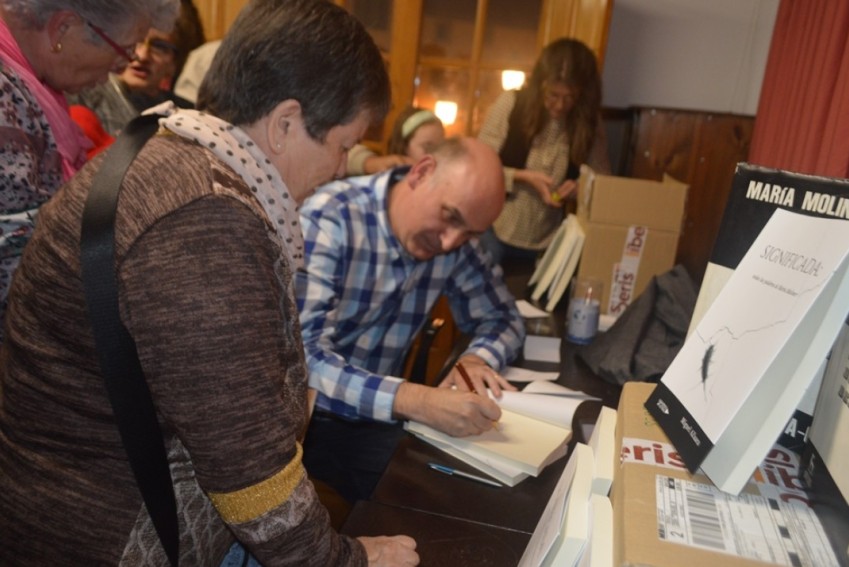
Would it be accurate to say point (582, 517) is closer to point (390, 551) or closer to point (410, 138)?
point (390, 551)

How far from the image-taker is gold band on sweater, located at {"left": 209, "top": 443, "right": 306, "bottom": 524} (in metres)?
0.79

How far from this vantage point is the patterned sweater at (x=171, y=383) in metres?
0.74

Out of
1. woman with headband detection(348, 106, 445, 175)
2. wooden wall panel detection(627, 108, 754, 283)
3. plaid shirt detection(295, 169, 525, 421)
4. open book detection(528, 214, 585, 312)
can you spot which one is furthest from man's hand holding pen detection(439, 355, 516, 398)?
wooden wall panel detection(627, 108, 754, 283)

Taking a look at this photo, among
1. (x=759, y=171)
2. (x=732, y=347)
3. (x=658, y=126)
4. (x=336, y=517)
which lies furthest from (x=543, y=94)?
(x=732, y=347)

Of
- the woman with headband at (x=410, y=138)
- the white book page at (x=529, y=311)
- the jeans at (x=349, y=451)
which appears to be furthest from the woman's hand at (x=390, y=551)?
the woman with headband at (x=410, y=138)

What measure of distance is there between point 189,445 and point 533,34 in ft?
10.8

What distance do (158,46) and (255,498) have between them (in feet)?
6.73

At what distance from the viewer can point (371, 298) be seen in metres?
1.71

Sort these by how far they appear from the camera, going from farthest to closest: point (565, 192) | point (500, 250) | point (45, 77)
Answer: point (500, 250), point (565, 192), point (45, 77)

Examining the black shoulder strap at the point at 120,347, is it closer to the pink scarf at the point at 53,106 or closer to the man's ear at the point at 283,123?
the man's ear at the point at 283,123

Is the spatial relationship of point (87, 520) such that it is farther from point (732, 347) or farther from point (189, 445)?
point (732, 347)

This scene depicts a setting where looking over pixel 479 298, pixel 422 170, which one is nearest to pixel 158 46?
pixel 422 170

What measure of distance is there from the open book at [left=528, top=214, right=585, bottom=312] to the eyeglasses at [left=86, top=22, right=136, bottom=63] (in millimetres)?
1384

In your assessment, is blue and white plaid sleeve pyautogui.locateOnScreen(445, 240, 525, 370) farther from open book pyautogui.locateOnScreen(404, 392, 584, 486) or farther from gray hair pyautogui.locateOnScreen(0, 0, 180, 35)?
gray hair pyautogui.locateOnScreen(0, 0, 180, 35)
